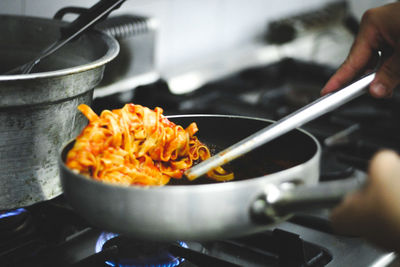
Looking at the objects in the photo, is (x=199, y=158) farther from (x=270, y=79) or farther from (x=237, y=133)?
(x=270, y=79)

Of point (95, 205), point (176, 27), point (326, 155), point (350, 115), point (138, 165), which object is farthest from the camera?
point (176, 27)

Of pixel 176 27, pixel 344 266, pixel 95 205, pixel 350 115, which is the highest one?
pixel 95 205

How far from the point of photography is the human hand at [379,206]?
501 mm

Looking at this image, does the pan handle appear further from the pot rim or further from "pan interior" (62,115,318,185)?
the pot rim

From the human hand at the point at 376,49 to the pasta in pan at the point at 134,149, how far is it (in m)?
0.26

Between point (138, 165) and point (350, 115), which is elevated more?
point (138, 165)

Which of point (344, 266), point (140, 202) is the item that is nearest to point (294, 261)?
point (344, 266)

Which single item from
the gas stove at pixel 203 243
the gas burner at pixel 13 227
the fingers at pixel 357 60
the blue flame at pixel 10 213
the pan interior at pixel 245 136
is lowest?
the gas stove at pixel 203 243

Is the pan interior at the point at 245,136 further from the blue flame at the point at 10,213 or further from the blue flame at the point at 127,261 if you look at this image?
the blue flame at the point at 10,213

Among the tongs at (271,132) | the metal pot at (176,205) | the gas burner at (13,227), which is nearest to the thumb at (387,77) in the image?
the tongs at (271,132)

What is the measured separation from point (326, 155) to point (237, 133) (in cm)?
54

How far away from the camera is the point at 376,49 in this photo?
99cm

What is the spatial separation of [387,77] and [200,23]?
41.9 inches

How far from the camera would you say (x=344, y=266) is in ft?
2.97
